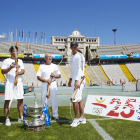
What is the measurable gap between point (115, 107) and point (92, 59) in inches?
1612

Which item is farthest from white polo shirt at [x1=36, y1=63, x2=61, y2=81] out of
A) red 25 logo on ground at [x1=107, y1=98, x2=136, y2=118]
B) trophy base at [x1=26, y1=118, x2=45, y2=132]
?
red 25 logo on ground at [x1=107, y1=98, x2=136, y2=118]

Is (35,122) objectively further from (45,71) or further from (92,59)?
(92,59)

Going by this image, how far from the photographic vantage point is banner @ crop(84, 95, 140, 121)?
12.7 ft

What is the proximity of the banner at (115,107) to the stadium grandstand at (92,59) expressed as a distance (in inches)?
1039

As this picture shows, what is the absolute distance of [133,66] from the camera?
4141 cm

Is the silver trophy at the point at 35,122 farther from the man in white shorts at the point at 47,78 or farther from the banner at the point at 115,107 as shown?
the banner at the point at 115,107

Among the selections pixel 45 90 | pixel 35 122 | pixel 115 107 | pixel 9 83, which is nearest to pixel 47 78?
pixel 45 90

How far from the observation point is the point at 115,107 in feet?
13.8

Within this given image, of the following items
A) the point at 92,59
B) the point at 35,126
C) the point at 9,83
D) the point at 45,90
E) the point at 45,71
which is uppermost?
the point at 92,59

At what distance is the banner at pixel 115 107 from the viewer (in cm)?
388

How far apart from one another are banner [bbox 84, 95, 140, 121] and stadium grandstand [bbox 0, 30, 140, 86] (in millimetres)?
26392

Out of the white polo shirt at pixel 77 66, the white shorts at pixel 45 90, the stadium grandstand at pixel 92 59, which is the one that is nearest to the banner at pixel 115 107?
the white shorts at pixel 45 90

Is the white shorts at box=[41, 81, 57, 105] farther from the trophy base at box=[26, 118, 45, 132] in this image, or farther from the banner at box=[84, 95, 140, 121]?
the banner at box=[84, 95, 140, 121]

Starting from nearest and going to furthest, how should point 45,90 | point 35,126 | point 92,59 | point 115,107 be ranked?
point 35,126 < point 45,90 < point 115,107 < point 92,59
